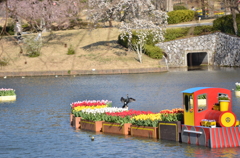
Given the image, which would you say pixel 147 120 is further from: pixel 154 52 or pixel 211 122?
pixel 154 52

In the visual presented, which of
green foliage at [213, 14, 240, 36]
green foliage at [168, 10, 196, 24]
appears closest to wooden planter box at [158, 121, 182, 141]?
green foliage at [213, 14, 240, 36]

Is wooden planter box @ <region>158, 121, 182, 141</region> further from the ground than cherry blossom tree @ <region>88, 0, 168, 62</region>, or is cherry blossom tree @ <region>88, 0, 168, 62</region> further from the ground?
cherry blossom tree @ <region>88, 0, 168, 62</region>

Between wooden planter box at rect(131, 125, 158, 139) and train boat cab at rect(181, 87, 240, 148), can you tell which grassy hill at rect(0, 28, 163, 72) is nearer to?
wooden planter box at rect(131, 125, 158, 139)

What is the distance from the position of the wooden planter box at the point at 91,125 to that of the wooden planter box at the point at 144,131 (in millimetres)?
2505

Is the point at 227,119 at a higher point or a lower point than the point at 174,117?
higher

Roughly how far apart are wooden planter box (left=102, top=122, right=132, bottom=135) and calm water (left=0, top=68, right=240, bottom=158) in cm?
43

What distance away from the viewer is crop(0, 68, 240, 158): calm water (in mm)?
19969

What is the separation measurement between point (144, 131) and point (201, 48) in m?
44.8

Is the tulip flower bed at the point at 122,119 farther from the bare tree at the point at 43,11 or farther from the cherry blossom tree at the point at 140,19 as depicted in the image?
the cherry blossom tree at the point at 140,19

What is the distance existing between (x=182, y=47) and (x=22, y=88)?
26052 mm

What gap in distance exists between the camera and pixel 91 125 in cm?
2461

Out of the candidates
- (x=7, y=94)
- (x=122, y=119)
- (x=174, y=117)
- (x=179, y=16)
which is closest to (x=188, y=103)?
(x=174, y=117)

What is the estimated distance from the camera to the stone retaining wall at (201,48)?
63.2m

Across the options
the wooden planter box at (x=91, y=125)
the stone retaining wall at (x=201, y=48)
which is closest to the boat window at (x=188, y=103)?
the wooden planter box at (x=91, y=125)
